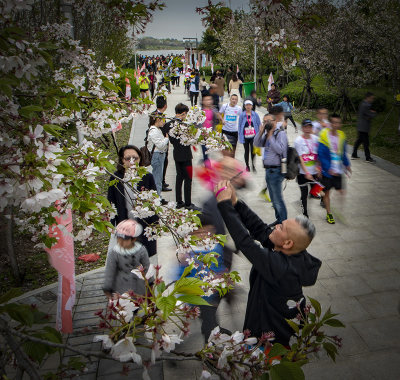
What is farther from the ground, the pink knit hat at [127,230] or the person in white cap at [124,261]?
the pink knit hat at [127,230]

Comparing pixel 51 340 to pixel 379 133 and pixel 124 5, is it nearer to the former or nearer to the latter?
pixel 124 5

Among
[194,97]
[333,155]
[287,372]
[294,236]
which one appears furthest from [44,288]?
[194,97]

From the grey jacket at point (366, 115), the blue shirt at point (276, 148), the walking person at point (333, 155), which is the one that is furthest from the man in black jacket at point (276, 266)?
the grey jacket at point (366, 115)

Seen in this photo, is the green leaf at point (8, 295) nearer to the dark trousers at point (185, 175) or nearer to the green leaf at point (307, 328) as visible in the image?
the green leaf at point (307, 328)

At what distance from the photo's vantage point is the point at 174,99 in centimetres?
2544

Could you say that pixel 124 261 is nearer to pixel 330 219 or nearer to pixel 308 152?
pixel 308 152

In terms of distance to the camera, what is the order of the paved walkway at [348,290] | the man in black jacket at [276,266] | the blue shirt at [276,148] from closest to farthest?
1. the man in black jacket at [276,266]
2. the paved walkway at [348,290]
3. the blue shirt at [276,148]

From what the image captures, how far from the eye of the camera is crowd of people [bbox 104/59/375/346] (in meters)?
2.66

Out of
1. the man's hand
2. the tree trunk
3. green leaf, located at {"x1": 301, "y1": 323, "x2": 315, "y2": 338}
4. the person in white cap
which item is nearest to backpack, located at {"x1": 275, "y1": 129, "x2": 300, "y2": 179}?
the person in white cap

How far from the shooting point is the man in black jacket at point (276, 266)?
2617 millimetres

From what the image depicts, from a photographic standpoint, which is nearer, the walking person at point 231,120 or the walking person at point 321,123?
the walking person at point 321,123

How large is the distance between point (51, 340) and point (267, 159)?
538cm

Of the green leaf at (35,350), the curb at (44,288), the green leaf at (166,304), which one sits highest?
the green leaf at (166,304)

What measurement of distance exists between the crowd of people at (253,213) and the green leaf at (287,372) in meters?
0.73
